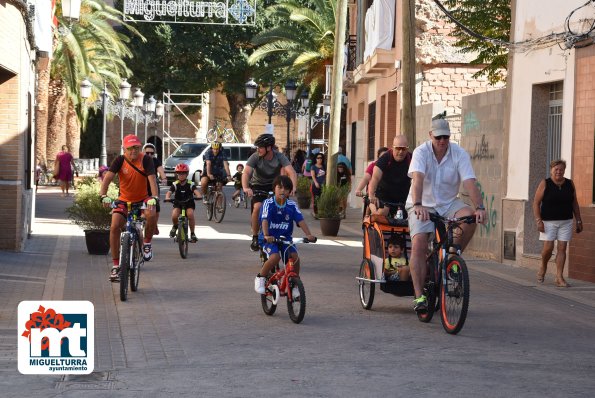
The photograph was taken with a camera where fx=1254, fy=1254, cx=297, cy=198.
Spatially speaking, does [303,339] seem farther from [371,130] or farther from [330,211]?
[371,130]

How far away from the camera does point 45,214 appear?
29.9 m

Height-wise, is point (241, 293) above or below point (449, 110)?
below

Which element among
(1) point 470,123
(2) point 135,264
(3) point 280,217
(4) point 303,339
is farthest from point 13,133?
(4) point 303,339

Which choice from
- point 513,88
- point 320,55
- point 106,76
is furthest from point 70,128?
point 513,88

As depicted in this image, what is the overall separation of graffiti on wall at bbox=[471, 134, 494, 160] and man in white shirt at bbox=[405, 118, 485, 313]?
9.73 m

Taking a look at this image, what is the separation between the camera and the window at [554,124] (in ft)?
60.0

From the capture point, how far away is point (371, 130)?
114 ft

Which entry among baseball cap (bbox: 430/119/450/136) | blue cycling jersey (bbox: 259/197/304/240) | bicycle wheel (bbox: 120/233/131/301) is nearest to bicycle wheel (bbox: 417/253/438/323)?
baseball cap (bbox: 430/119/450/136)

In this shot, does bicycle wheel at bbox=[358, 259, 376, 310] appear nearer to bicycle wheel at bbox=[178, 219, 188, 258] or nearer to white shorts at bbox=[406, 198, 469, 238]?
Answer: white shorts at bbox=[406, 198, 469, 238]

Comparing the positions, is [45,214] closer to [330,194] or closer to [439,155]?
[330,194]

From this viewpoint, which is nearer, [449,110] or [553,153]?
[553,153]

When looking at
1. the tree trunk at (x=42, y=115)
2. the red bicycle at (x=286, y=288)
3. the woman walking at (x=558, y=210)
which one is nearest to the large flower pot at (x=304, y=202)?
the tree trunk at (x=42, y=115)

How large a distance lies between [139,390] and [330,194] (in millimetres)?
17492

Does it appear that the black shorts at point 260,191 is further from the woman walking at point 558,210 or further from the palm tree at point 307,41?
the palm tree at point 307,41
